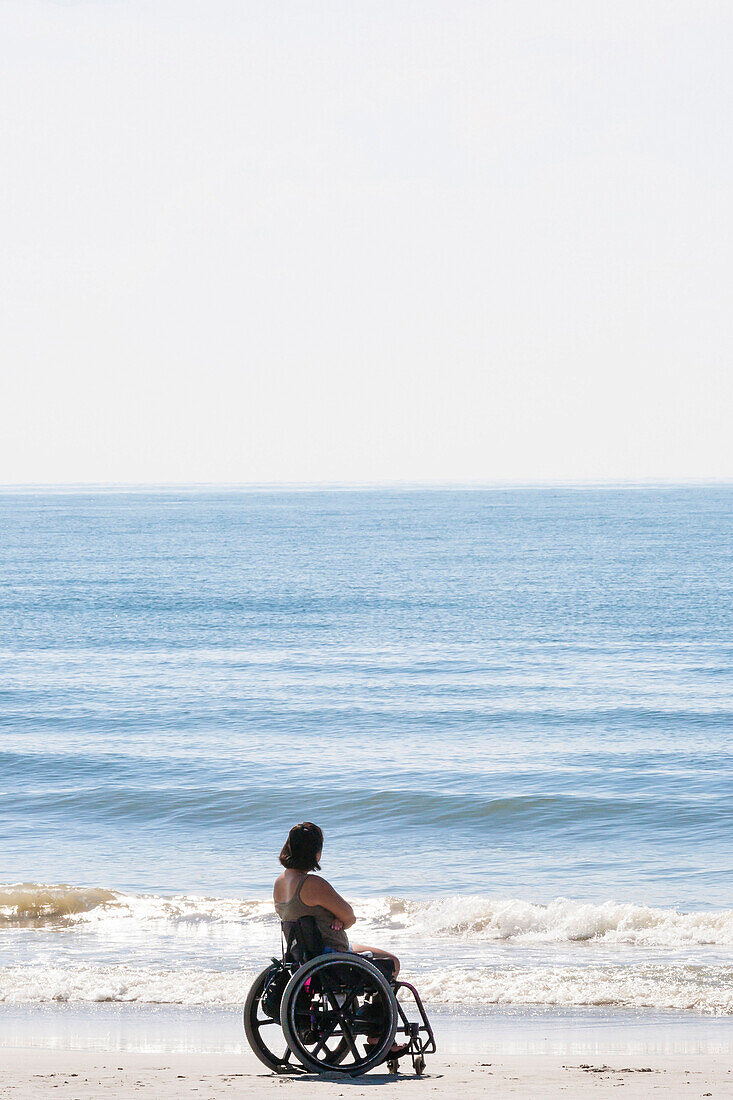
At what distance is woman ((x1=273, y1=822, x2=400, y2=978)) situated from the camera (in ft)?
23.6

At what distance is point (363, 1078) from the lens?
282 inches

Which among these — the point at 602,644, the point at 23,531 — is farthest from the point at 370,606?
the point at 23,531

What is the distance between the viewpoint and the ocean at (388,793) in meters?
12.0

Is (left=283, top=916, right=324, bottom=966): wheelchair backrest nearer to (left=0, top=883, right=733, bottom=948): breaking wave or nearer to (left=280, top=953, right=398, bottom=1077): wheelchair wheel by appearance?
(left=280, top=953, right=398, bottom=1077): wheelchair wheel

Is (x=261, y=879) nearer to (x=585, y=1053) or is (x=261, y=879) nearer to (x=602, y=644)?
(x=585, y=1053)

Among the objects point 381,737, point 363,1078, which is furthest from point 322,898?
point 381,737

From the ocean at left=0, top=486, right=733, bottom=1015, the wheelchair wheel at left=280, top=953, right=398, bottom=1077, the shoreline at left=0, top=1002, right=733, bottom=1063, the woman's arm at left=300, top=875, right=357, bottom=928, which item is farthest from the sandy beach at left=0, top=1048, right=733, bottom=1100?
the ocean at left=0, top=486, right=733, bottom=1015

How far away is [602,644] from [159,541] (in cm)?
7557

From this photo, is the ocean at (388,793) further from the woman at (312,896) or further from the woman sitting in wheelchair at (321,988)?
the woman at (312,896)

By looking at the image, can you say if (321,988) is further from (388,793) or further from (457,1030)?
(388,793)

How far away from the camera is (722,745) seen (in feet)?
74.6

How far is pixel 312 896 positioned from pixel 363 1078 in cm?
114

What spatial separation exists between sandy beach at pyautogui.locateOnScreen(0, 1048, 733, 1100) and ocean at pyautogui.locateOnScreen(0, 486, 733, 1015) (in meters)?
2.06

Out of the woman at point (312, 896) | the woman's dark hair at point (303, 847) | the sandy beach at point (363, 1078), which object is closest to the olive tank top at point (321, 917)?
the woman at point (312, 896)
